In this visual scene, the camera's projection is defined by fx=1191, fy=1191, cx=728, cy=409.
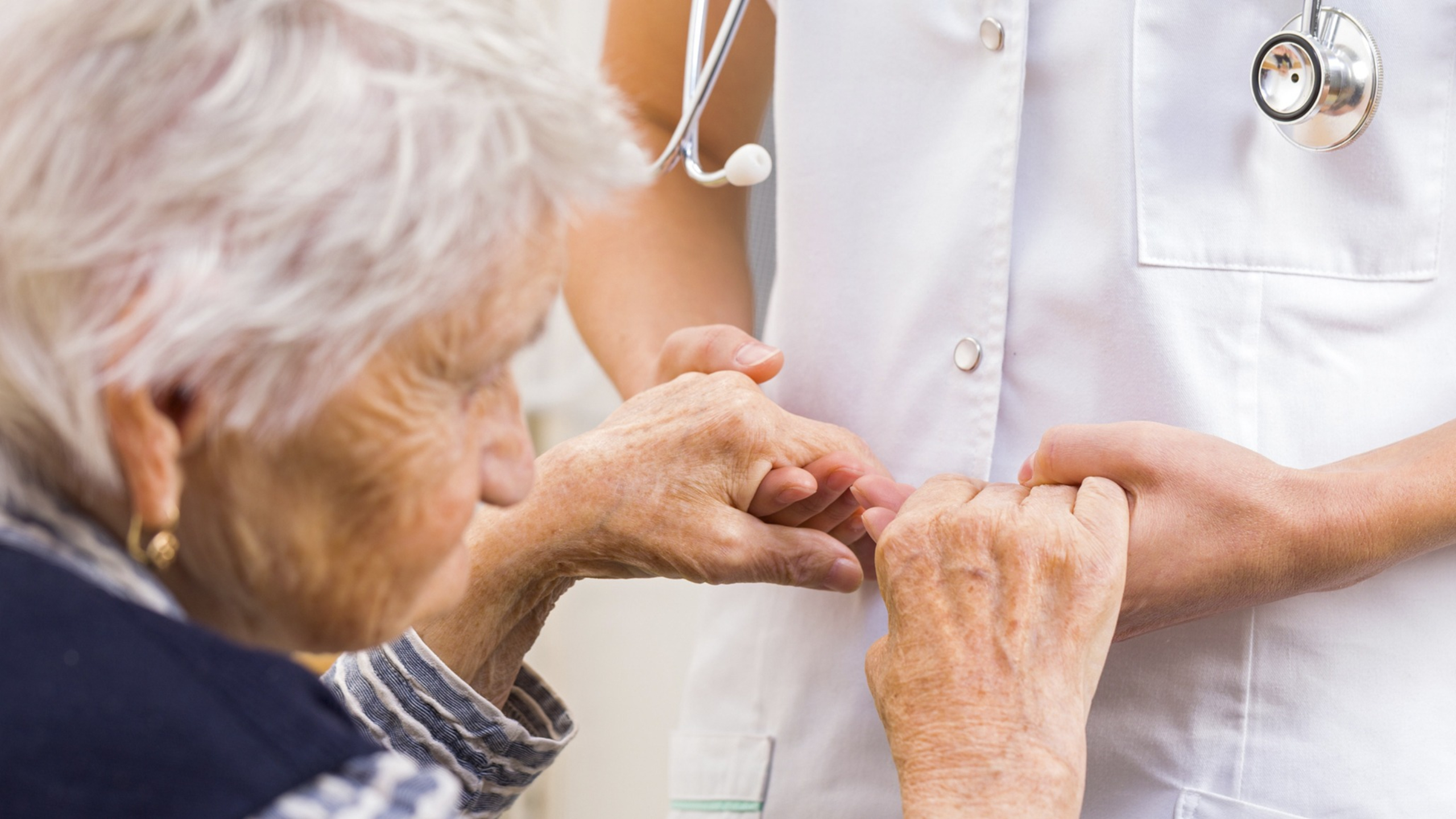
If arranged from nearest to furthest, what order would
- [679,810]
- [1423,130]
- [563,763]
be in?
[1423,130] → [679,810] → [563,763]

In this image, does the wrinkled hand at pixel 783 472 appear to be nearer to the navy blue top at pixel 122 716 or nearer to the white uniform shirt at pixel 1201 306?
the white uniform shirt at pixel 1201 306

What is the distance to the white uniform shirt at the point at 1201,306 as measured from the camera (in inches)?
31.3

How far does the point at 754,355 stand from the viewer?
0.99 m

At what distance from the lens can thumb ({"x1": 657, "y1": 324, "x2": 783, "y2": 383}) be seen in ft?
3.24

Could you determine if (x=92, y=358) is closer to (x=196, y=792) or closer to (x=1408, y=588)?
(x=196, y=792)

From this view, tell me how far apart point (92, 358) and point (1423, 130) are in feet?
2.61

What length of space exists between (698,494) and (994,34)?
1.34 ft

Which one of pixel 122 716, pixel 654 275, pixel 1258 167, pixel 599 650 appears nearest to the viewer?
pixel 122 716

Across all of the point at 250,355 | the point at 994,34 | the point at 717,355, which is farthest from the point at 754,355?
the point at 250,355

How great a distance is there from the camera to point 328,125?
512 millimetres

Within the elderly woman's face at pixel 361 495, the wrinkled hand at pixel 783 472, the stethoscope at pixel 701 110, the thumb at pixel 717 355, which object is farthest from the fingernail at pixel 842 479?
the elderly woman's face at pixel 361 495

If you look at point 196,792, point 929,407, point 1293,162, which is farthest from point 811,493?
point 196,792

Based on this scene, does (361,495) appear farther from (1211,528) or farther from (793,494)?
(1211,528)

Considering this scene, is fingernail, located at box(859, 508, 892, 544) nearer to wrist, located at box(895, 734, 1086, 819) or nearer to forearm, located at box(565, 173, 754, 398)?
wrist, located at box(895, 734, 1086, 819)
